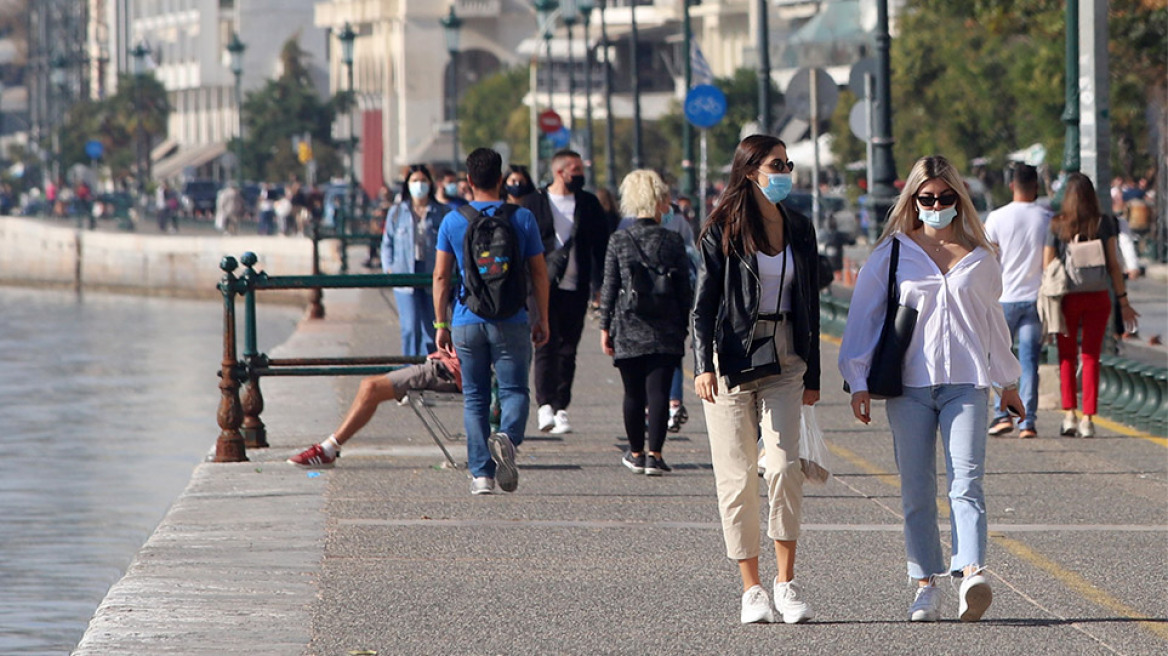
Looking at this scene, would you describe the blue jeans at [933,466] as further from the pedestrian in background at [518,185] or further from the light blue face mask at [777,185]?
the pedestrian in background at [518,185]

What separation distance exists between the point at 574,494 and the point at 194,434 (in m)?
8.56

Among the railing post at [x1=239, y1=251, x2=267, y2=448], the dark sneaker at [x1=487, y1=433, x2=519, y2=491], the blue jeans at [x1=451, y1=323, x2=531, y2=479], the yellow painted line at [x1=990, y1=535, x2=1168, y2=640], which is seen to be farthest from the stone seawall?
the yellow painted line at [x1=990, y1=535, x2=1168, y2=640]

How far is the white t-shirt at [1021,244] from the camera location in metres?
13.4

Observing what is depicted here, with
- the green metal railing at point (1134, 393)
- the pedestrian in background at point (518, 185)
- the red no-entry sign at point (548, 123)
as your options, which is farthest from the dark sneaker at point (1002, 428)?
the red no-entry sign at point (548, 123)

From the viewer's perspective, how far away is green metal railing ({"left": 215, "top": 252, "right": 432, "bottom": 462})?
1191 centimetres

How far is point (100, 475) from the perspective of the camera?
15.9 metres

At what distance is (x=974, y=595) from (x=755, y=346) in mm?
1032

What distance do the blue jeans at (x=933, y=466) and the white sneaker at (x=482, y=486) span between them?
3.48 meters

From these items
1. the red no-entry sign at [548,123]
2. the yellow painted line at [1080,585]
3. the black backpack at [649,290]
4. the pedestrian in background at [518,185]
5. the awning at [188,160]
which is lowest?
the yellow painted line at [1080,585]

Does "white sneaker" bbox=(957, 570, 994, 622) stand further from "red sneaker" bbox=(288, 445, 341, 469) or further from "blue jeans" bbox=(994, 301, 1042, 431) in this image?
"blue jeans" bbox=(994, 301, 1042, 431)

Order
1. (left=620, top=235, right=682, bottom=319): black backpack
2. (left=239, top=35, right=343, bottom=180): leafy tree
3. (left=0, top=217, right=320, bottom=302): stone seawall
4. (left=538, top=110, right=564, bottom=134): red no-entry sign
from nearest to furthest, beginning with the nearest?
(left=620, top=235, right=682, bottom=319): black backpack → (left=0, top=217, right=320, bottom=302): stone seawall → (left=538, top=110, right=564, bottom=134): red no-entry sign → (left=239, top=35, right=343, bottom=180): leafy tree

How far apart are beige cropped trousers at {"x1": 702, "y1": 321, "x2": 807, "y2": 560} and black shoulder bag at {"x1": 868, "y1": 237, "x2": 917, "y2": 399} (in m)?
0.26

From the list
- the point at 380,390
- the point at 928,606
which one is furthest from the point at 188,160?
the point at 928,606

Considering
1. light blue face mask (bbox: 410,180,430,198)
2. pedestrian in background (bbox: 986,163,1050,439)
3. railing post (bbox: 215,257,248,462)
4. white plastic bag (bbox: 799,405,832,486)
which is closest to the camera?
white plastic bag (bbox: 799,405,832,486)
